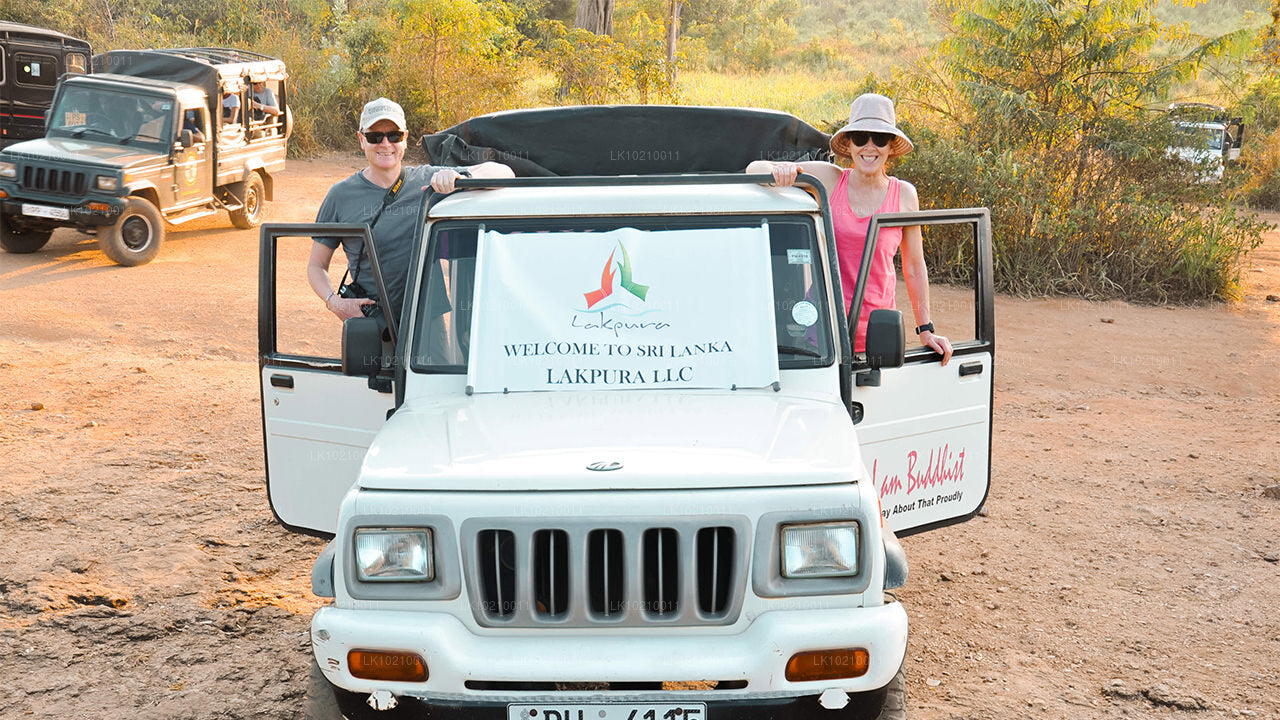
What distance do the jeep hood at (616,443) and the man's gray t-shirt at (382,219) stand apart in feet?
3.93

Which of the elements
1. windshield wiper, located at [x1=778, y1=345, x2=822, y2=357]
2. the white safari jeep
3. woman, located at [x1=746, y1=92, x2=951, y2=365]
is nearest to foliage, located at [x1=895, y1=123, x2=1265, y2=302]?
woman, located at [x1=746, y1=92, x2=951, y2=365]

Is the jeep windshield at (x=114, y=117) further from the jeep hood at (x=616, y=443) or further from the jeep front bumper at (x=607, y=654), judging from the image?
the jeep front bumper at (x=607, y=654)

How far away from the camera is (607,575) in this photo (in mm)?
2855

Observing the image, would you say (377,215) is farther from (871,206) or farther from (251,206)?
(251,206)

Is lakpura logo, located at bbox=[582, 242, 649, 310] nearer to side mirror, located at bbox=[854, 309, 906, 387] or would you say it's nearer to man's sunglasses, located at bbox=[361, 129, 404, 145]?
side mirror, located at bbox=[854, 309, 906, 387]

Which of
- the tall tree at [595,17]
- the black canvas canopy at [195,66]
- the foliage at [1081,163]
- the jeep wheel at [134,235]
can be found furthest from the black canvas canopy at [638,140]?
the tall tree at [595,17]

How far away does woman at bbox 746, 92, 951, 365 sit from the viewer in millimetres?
4461

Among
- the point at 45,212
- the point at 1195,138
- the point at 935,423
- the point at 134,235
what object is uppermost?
the point at 1195,138

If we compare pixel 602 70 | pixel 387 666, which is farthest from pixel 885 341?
pixel 602 70

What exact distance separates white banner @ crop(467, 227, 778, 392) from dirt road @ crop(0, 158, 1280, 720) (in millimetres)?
1393

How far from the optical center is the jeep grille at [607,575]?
9.23 ft

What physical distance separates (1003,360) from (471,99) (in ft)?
48.0

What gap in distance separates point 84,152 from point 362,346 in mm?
10438

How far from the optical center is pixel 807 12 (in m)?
69.2
